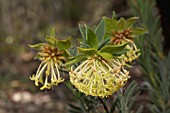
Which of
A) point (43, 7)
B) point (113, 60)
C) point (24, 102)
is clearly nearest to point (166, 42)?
point (113, 60)

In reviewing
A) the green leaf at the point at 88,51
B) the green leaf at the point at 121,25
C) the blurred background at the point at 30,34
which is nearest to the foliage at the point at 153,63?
the green leaf at the point at 121,25

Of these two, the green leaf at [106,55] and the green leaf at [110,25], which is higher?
the green leaf at [110,25]

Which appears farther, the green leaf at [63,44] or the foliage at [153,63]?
the foliage at [153,63]

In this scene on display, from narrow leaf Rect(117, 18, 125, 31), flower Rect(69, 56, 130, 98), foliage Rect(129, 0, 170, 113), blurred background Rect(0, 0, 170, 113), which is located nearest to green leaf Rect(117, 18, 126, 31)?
narrow leaf Rect(117, 18, 125, 31)

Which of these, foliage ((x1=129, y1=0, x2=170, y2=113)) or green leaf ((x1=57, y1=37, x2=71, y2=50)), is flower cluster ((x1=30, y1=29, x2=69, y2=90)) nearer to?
green leaf ((x1=57, y1=37, x2=71, y2=50))

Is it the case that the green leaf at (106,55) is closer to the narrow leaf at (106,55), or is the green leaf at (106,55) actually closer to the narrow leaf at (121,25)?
the narrow leaf at (106,55)

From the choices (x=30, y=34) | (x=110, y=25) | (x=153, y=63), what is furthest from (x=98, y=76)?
(x=30, y=34)

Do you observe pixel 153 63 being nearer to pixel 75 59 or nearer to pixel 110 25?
pixel 110 25
